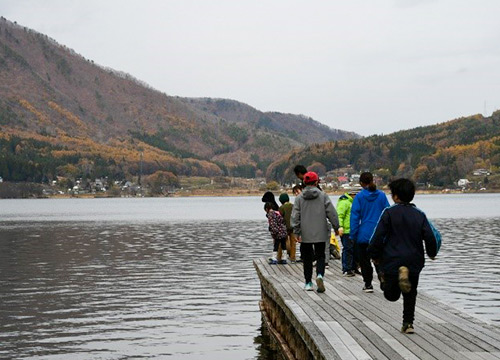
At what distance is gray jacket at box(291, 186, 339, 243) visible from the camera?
1552 centimetres

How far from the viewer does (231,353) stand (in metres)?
17.5

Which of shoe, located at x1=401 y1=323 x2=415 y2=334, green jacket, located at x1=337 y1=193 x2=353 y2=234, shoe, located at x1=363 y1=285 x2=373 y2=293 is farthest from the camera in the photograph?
green jacket, located at x1=337 y1=193 x2=353 y2=234

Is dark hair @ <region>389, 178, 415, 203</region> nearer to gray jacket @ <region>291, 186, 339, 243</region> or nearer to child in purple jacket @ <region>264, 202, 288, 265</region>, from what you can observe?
gray jacket @ <region>291, 186, 339, 243</region>

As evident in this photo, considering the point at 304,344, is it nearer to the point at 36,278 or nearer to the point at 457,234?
the point at 36,278

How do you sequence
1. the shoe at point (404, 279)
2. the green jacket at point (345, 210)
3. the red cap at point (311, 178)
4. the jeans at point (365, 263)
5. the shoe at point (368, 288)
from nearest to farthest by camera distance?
the shoe at point (404, 279) < the red cap at point (311, 178) < the jeans at point (365, 263) < the shoe at point (368, 288) < the green jacket at point (345, 210)

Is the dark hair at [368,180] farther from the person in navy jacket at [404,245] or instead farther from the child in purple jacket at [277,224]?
the child in purple jacket at [277,224]

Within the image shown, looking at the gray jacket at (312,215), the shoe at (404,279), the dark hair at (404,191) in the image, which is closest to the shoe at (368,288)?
the gray jacket at (312,215)

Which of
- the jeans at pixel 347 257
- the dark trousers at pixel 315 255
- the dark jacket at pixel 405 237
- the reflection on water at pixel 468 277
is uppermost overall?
the dark jacket at pixel 405 237

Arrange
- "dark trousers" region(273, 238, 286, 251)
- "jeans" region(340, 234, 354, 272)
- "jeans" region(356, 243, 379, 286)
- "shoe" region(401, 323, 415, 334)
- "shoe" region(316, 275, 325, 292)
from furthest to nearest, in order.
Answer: "dark trousers" region(273, 238, 286, 251) → "jeans" region(340, 234, 354, 272) → "jeans" region(356, 243, 379, 286) → "shoe" region(316, 275, 325, 292) → "shoe" region(401, 323, 415, 334)

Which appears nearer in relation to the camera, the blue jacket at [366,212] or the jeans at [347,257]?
the blue jacket at [366,212]

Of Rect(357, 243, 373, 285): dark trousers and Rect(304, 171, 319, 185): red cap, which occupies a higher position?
Rect(304, 171, 319, 185): red cap

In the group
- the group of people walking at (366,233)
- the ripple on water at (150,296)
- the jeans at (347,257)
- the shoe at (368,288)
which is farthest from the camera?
the jeans at (347,257)

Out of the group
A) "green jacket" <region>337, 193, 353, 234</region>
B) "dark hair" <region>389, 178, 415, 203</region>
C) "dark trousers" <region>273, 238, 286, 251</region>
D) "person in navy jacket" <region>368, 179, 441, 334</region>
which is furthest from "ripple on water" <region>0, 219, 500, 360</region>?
"dark hair" <region>389, 178, 415, 203</region>

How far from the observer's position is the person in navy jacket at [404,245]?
11125 millimetres
